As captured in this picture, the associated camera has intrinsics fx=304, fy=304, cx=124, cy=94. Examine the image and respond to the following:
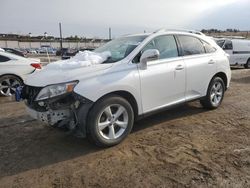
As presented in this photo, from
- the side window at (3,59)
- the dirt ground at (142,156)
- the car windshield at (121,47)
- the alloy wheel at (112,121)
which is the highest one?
the car windshield at (121,47)

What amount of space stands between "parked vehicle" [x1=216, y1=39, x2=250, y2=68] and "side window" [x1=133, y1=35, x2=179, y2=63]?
41.7ft

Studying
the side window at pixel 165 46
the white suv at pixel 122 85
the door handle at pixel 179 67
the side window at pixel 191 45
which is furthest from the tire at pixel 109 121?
the side window at pixel 191 45

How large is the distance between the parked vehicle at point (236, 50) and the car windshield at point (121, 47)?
42.5 ft

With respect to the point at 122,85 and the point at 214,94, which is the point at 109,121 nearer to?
the point at 122,85

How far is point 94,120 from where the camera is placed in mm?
4336

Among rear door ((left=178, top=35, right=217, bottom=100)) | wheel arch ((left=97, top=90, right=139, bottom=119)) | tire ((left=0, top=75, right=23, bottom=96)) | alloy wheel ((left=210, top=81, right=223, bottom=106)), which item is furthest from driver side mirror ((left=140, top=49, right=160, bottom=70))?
tire ((left=0, top=75, right=23, bottom=96))

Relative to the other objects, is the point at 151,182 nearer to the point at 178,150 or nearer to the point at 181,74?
the point at 178,150

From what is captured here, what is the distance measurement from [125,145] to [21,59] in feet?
19.1

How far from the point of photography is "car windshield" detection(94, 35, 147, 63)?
16.7 feet

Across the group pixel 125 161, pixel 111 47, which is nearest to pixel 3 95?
pixel 111 47

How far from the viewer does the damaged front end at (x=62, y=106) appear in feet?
14.1

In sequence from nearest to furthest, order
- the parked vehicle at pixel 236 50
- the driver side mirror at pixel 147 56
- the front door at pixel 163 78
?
1. the driver side mirror at pixel 147 56
2. the front door at pixel 163 78
3. the parked vehicle at pixel 236 50

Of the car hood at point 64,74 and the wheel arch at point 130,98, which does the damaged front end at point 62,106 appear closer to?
the car hood at point 64,74

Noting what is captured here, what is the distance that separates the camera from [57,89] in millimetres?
4328
